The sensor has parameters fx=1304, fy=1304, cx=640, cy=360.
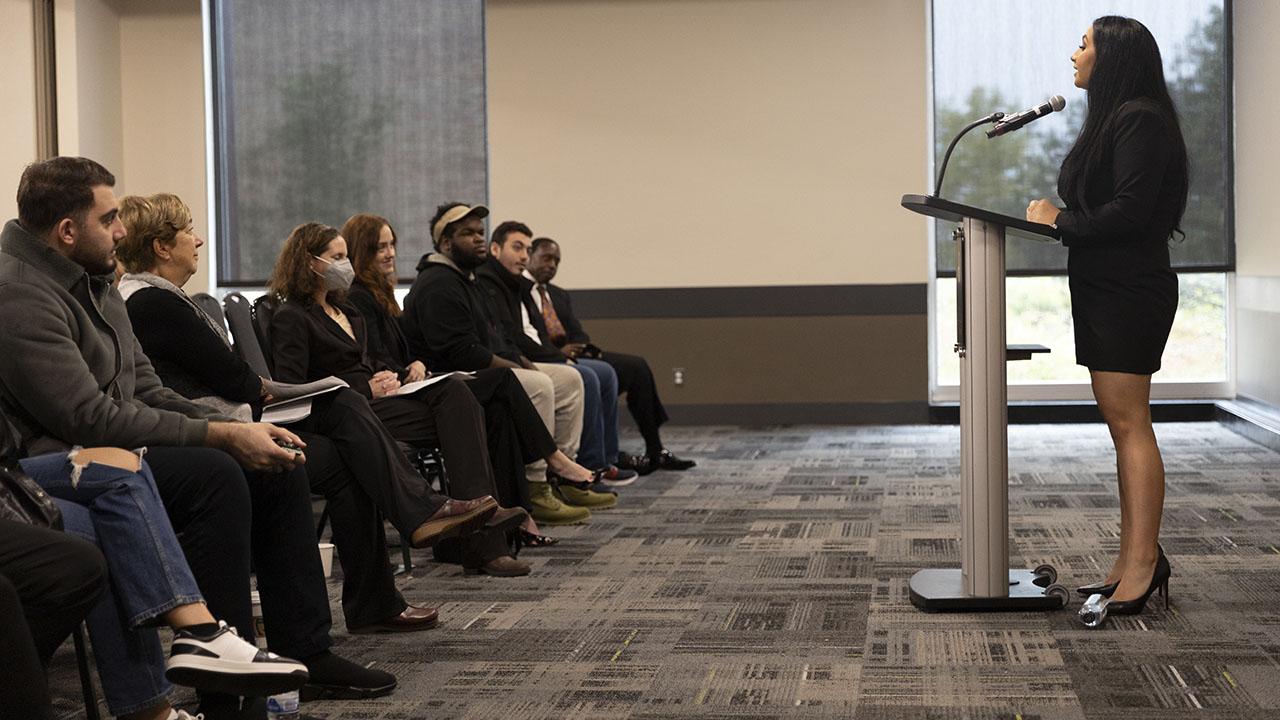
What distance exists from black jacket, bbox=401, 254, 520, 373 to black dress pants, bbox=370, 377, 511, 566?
0.71 m

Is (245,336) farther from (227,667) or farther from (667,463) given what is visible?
(667,463)

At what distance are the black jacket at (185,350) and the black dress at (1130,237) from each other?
1.99 m

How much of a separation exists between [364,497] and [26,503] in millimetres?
1172

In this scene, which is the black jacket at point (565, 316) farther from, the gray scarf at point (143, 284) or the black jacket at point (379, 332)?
the gray scarf at point (143, 284)

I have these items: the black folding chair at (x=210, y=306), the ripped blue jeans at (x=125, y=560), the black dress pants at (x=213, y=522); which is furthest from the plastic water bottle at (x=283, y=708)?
the black folding chair at (x=210, y=306)

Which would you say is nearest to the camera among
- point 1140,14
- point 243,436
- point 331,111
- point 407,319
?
point 243,436

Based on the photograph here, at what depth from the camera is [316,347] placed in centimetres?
380

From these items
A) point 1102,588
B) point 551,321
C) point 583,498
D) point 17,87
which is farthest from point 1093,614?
point 17,87

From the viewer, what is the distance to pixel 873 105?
8.24 meters

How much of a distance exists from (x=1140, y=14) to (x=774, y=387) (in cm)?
323

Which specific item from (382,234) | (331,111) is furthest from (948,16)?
(382,234)

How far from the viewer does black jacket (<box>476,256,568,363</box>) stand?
18.0ft

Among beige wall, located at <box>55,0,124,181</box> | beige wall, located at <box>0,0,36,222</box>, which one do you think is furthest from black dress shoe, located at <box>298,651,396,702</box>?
beige wall, located at <box>0,0,36,222</box>

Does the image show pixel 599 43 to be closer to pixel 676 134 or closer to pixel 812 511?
pixel 676 134
